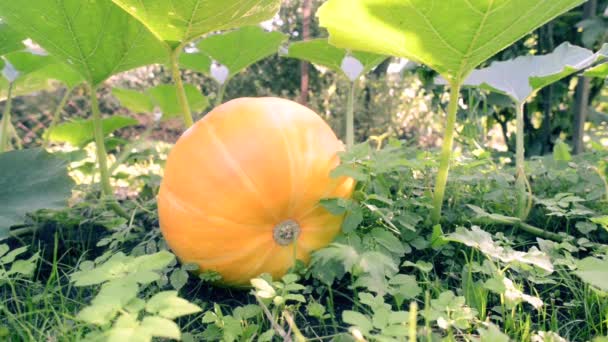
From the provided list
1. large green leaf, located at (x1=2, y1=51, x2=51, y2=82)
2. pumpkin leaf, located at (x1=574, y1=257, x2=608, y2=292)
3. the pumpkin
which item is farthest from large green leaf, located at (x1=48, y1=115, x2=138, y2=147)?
pumpkin leaf, located at (x1=574, y1=257, x2=608, y2=292)

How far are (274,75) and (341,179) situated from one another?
420 centimetres

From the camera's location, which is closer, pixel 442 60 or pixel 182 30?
pixel 442 60

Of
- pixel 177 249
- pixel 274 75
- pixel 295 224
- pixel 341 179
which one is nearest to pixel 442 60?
pixel 341 179

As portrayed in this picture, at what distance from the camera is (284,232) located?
120 centimetres

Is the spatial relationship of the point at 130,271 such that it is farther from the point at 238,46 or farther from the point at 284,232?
the point at 238,46

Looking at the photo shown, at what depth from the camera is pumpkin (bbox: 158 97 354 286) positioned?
116 cm

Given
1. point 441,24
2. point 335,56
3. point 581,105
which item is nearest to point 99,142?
point 335,56

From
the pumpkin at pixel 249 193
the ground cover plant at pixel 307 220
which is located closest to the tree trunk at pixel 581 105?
the ground cover plant at pixel 307 220

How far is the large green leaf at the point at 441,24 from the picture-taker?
3.47 ft

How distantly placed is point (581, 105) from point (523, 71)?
4.22 feet

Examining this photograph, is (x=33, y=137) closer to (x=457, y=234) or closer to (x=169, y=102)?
(x=169, y=102)

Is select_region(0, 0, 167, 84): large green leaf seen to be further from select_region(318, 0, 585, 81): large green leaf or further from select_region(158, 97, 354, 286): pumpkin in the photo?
select_region(318, 0, 585, 81): large green leaf

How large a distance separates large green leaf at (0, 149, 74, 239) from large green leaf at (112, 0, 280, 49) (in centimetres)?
49

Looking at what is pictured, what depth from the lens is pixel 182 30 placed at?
4.30 ft
